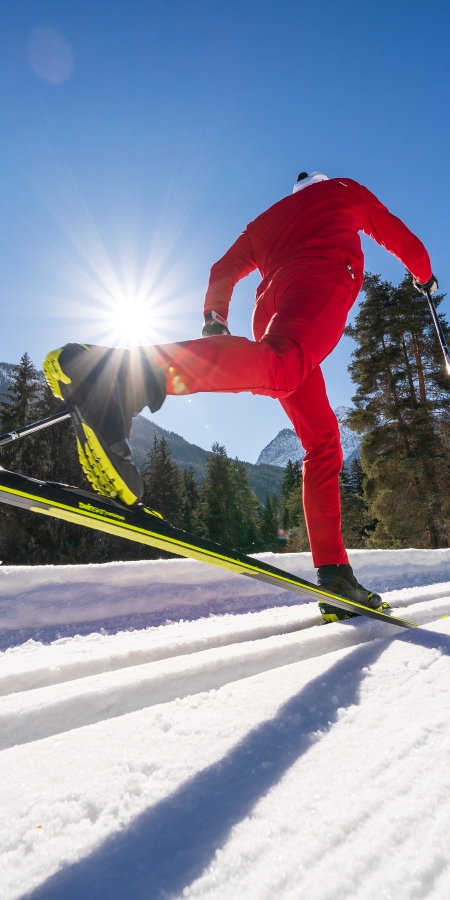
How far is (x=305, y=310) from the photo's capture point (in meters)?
1.65

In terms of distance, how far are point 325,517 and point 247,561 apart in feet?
2.37

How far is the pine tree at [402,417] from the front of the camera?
53.0 ft

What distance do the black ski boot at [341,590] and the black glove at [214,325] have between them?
120 centimetres

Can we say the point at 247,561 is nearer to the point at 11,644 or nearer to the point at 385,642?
the point at 385,642

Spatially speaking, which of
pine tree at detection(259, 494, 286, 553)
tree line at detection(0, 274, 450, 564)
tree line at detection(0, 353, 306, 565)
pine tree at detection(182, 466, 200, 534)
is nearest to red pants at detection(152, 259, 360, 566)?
tree line at detection(0, 353, 306, 565)

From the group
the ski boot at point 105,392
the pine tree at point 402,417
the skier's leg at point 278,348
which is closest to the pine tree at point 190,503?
the pine tree at point 402,417

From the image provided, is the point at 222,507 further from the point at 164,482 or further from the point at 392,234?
the point at 392,234

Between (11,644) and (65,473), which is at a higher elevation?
(65,473)

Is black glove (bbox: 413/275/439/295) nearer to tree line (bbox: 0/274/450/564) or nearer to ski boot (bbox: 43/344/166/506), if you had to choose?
ski boot (bbox: 43/344/166/506)

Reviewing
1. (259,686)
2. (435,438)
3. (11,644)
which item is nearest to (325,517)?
(259,686)

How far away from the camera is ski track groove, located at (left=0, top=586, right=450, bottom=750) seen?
869mm

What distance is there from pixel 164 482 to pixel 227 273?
34.0 meters

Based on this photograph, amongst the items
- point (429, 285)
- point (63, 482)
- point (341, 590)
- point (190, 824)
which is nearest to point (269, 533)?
point (63, 482)

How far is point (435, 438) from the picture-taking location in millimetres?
16703
